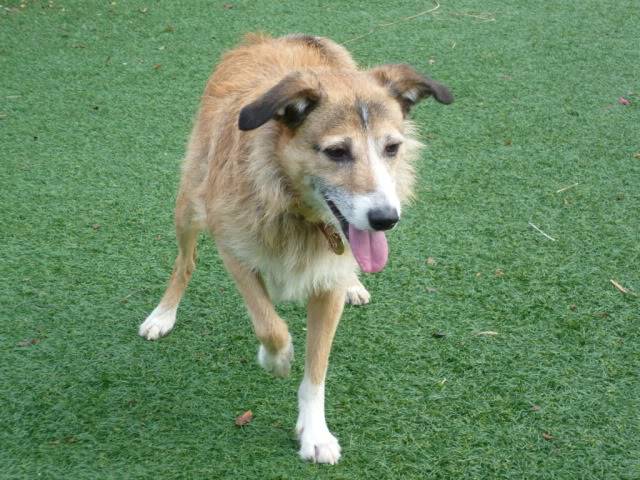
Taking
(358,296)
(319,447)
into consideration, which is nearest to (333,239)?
(319,447)

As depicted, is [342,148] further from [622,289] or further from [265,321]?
[622,289]

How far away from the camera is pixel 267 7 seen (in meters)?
8.15

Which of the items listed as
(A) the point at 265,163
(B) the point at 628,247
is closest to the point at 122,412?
(A) the point at 265,163

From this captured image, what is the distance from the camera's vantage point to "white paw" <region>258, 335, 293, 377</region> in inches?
120

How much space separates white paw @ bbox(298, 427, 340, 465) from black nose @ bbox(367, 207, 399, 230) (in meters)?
0.95

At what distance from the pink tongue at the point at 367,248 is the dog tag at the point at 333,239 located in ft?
0.65

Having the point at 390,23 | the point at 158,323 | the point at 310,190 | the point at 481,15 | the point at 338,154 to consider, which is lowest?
the point at 481,15

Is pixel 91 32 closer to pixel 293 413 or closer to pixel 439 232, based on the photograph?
pixel 439 232

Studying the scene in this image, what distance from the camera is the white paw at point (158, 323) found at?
3.76 meters

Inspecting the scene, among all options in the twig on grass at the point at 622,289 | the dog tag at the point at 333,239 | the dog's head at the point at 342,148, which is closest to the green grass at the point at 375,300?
the twig on grass at the point at 622,289

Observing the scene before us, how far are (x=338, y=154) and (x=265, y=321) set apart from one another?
0.74m

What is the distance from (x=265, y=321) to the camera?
2982mm

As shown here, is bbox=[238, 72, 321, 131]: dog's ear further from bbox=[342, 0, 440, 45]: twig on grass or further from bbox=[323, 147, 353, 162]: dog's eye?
bbox=[342, 0, 440, 45]: twig on grass

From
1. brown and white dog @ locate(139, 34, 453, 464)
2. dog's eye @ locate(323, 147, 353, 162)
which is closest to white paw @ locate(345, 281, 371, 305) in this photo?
brown and white dog @ locate(139, 34, 453, 464)
